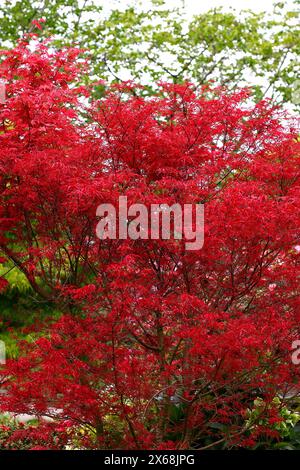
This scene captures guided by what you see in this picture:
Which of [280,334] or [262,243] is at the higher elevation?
[262,243]

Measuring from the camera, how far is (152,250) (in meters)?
4.70

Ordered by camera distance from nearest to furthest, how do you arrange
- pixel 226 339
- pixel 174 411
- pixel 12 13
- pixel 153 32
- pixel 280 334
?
1. pixel 226 339
2. pixel 280 334
3. pixel 174 411
4. pixel 153 32
5. pixel 12 13

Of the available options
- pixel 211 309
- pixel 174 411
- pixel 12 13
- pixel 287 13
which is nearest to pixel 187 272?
pixel 211 309

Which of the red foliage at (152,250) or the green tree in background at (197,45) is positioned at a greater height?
the green tree in background at (197,45)

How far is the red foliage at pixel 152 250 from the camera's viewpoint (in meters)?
4.45

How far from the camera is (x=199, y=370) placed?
4703 mm

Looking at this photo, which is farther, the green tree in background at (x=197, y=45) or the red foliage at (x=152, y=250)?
the green tree in background at (x=197, y=45)

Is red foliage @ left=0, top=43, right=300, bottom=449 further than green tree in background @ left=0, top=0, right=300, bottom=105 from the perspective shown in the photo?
No

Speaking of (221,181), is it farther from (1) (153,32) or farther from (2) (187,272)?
(1) (153,32)

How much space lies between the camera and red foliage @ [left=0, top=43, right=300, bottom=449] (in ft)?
14.6

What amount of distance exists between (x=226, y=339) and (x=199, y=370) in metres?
0.48

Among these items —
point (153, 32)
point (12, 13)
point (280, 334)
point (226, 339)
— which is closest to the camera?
point (226, 339)

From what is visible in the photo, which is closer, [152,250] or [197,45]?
[152,250]

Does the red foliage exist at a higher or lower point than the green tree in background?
lower
